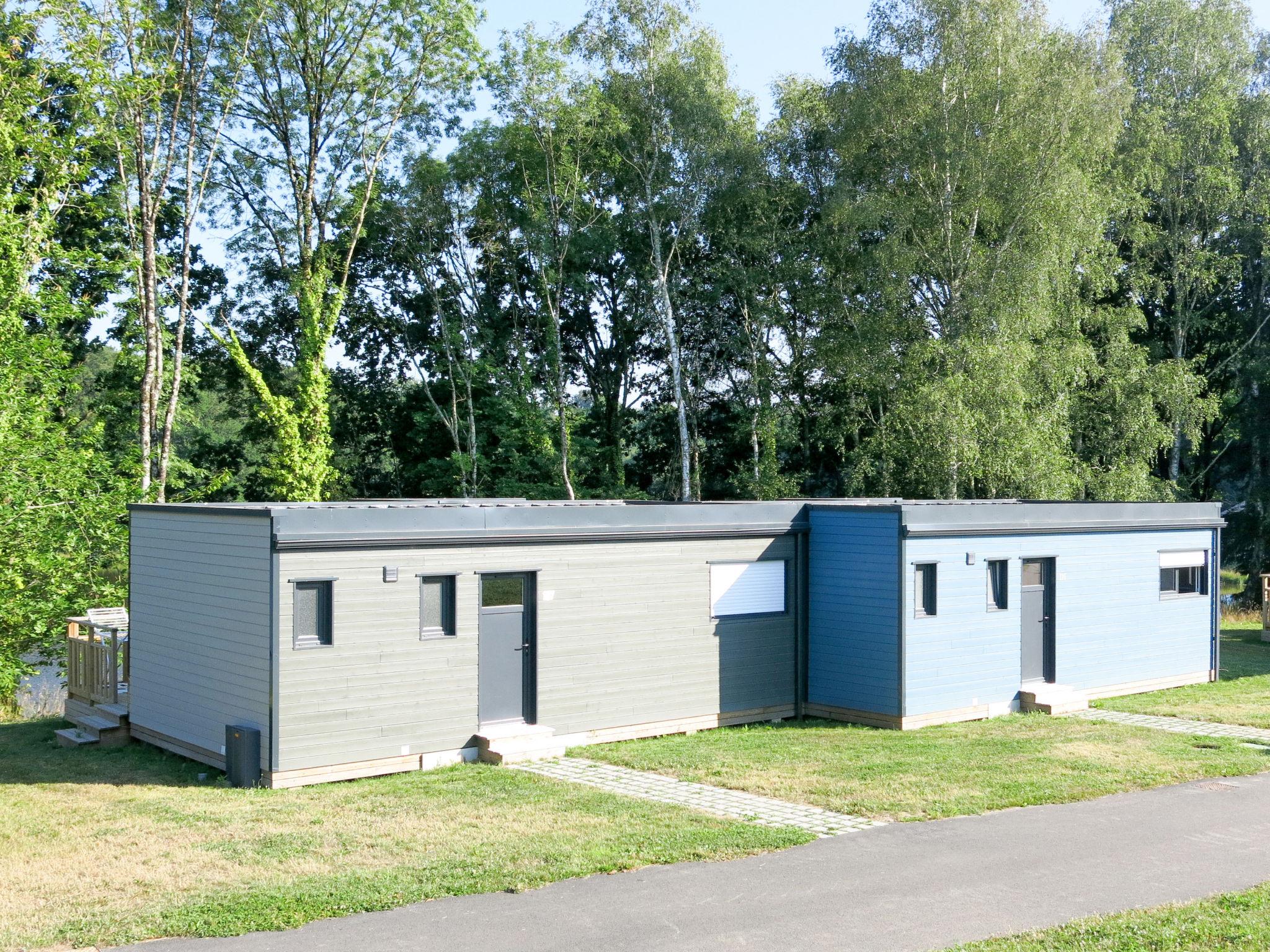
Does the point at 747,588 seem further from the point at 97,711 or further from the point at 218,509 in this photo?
the point at 97,711

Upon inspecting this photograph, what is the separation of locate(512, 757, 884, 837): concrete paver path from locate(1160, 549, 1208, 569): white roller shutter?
401 inches

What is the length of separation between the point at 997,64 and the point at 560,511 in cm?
1945

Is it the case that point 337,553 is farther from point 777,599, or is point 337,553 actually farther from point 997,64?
point 997,64

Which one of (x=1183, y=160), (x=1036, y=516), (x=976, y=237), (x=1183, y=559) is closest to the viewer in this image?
(x=1036, y=516)

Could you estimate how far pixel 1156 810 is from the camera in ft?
33.5

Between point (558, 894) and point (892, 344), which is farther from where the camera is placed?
point (892, 344)

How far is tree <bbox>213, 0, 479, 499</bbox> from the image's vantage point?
28.0 meters

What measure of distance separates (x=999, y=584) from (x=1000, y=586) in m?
0.03

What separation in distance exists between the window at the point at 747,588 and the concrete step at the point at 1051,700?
11.5 feet

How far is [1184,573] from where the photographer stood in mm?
18516

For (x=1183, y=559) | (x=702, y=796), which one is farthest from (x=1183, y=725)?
(x=702, y=796)

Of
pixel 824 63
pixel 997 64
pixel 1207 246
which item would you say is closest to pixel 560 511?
pixel 997 64

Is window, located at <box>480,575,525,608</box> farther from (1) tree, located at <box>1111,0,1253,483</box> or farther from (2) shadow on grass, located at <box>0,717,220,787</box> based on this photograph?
(1) tree, located at <box>1111,0,1253,483</box>

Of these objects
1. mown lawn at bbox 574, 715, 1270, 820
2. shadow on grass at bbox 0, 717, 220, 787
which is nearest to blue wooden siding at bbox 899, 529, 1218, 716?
mown lawn at bbox 574, 715, 1270, 820
